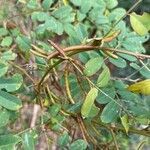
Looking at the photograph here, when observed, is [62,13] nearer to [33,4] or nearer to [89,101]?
[33,4]

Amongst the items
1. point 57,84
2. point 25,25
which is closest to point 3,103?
point 57,84

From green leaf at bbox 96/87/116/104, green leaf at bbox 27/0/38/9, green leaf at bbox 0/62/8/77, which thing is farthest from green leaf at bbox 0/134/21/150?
green leaf at bbox 27/0/38/9

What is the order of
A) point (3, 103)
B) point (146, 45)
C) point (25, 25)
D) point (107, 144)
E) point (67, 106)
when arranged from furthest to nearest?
point (146, 45)
point (25, 25)
point (107, 144)
point (67, 106)
point (3, 103)

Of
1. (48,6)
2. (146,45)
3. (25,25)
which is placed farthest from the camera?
(146,45)

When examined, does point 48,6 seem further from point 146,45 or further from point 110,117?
point 146,45

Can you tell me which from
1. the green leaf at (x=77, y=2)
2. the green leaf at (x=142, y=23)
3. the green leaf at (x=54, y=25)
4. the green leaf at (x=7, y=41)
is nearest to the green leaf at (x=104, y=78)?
the green leaf at (x=142, y=23)
